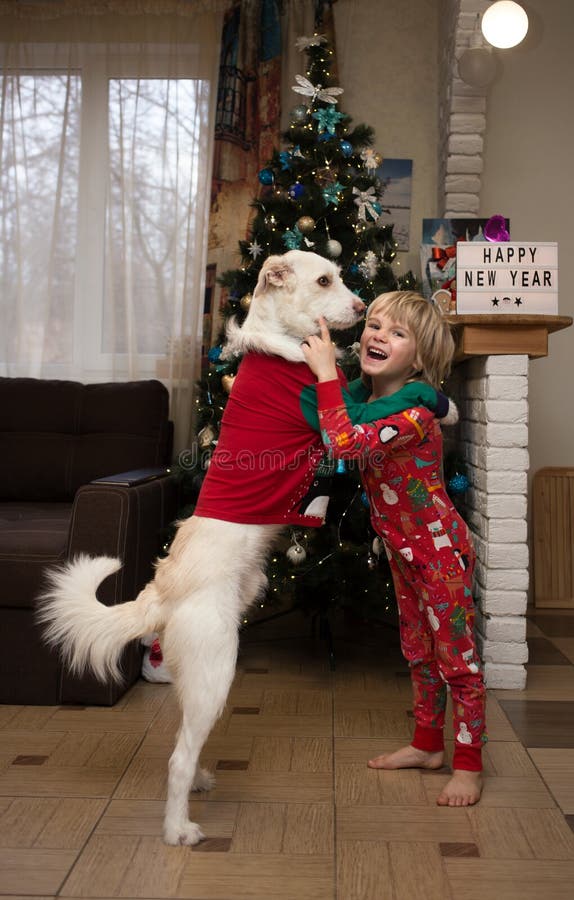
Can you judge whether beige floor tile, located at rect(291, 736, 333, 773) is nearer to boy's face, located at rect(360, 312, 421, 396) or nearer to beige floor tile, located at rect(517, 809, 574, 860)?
beige floor tile, located at rect(517, 809, 574, 860)

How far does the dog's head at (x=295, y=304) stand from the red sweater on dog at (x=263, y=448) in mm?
47

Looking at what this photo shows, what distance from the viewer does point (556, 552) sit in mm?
4383

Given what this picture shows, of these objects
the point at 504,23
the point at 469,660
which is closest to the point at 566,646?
the point at 469,660

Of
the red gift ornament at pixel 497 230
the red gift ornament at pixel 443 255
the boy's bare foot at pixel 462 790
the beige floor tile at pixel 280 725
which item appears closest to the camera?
the boy's bare foot at pixel 462 790

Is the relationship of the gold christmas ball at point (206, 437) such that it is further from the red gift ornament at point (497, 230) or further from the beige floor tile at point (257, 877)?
the beige floor tile at point (257, 877)

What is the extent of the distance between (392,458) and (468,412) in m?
1.32

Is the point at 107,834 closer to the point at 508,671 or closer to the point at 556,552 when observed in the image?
the point at 508,671

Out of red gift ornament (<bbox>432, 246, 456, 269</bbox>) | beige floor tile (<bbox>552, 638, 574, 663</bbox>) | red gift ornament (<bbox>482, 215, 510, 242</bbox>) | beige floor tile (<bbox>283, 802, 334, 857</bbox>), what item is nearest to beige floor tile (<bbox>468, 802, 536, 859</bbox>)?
beige floor tile (<bbox>283, 802, 334, 857</bbox>)

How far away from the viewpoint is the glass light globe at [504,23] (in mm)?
3467

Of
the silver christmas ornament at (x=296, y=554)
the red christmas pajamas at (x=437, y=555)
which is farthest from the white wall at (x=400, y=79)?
the red christmas pajamas at (x=437, y=555)

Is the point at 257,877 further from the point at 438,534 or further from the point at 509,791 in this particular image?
the point at 438,534

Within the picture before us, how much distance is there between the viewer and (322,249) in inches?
132

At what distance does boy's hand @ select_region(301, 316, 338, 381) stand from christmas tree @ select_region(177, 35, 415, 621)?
50.5 inches

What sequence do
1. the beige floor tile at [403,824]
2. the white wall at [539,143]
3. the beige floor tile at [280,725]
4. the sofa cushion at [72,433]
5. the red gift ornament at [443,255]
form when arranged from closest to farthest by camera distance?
the beige floor tile at [403,824] < the beige floor tile at [280,725] < the red gift ornament at [443,255] < the sofa cushion at [72,433] < the white wall at [539,143]
